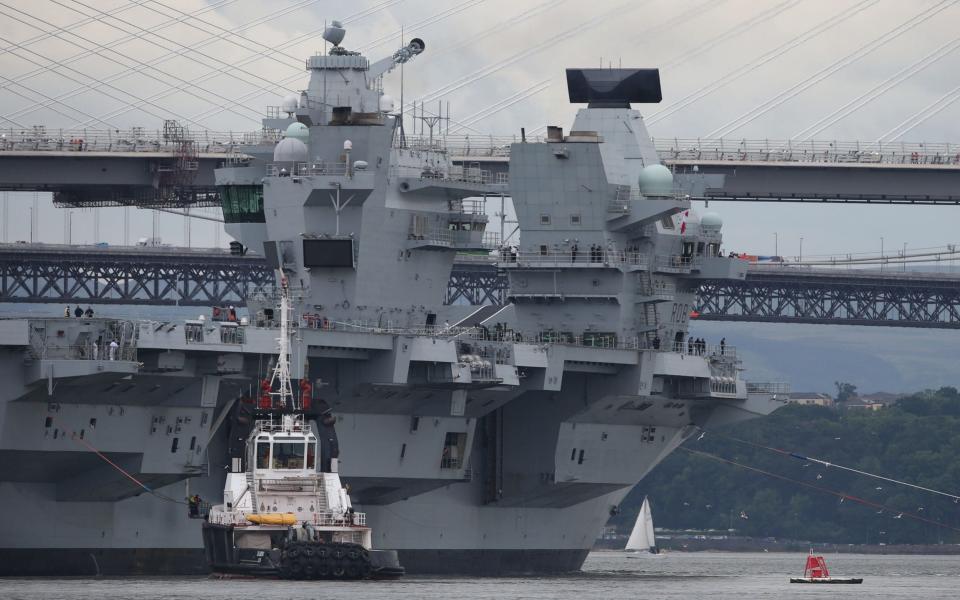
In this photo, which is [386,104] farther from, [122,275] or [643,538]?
[122,275]

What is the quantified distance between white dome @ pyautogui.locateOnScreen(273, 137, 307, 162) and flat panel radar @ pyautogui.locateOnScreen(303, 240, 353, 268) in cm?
254

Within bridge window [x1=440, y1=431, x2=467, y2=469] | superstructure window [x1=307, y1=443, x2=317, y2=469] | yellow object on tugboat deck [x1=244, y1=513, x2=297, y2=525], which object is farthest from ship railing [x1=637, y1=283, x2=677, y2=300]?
yellow object on tugboat deck [x1=244, y1=513, x2=297, y2=525]

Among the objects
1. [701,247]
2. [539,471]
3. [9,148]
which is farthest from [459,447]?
[9,148]

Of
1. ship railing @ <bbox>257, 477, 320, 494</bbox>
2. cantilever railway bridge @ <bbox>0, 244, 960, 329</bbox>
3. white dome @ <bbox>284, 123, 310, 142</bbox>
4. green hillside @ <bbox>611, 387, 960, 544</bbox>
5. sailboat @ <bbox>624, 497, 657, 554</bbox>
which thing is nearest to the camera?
ship railing @ <bbox>257, 477, 320, 494</bbox>

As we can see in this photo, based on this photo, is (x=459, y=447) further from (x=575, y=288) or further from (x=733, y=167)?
(x=733, y=167)

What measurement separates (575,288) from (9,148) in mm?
40324

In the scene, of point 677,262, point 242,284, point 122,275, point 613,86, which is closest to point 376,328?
point 677,262

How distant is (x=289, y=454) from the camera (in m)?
51.0

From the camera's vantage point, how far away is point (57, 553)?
56531 millimetres

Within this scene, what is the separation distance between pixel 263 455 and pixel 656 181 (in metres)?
19.8

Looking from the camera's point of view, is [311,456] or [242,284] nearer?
[311,456]

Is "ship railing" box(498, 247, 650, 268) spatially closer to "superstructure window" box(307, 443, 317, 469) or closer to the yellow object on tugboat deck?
"superstructure window" box(307, 443, 317, 469)

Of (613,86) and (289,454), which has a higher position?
(613,86)

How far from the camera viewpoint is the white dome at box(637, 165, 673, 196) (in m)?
66.4
